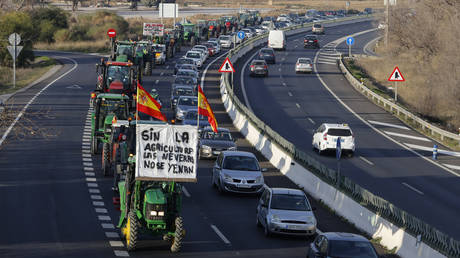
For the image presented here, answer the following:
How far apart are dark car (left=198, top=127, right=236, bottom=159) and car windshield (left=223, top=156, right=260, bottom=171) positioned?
537 centimetres

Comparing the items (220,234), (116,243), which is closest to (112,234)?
(116,243)

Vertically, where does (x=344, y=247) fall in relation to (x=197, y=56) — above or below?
below

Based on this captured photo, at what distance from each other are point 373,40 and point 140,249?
9462 cm

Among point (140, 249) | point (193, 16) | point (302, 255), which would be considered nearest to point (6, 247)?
point (140, 249)

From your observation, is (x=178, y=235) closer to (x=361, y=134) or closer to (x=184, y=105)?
(x=184, y=105)

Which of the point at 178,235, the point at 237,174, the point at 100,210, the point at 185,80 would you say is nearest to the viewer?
the point at 178,235

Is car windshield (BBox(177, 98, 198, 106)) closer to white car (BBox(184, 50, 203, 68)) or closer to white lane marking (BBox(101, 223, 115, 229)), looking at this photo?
white lane marking (BBox(101, 223, 115, 229))

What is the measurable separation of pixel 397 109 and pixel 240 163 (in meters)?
25.5

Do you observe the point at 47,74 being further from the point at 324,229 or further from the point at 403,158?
the point at 324,229

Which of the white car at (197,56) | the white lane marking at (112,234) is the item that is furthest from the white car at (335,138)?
the white car at (197,56)

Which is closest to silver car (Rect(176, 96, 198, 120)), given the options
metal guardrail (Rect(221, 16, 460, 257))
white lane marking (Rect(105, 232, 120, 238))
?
metal guardrail (Rect(221, 16, 460, 257))

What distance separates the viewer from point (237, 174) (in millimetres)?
28078

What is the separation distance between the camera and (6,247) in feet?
65.1

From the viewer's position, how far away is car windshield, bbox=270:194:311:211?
22.6m
